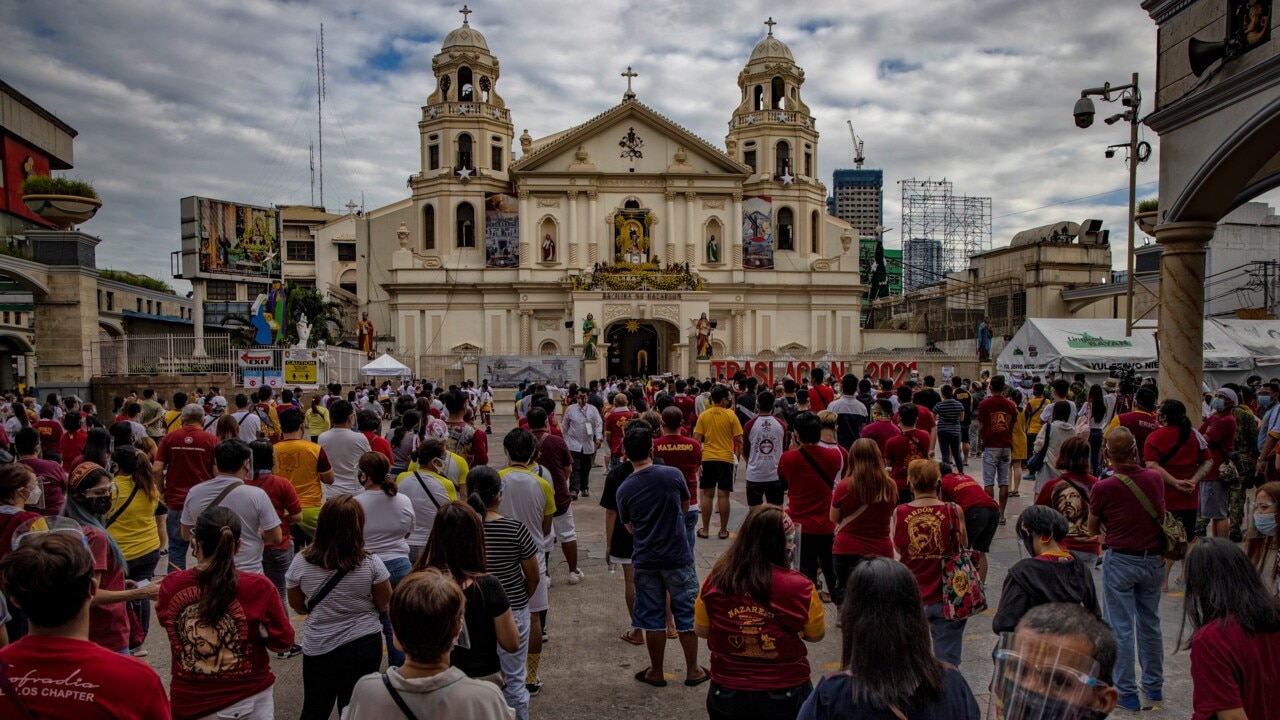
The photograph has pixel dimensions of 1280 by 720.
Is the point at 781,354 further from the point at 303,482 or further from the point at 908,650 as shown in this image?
the point at 908,650

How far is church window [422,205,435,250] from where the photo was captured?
44.6 meters

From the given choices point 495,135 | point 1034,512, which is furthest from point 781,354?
point 1034,512

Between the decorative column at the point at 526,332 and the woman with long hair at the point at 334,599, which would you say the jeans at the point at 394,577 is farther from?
the decorative column at the point at 526,332

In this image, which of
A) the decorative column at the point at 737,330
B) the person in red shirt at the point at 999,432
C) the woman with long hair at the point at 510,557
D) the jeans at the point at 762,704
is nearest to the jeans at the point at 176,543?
the woman with long hair at the point at 510,557

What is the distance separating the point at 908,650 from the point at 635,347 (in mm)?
42977

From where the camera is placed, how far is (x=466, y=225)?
146 feet

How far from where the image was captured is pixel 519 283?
42938mm

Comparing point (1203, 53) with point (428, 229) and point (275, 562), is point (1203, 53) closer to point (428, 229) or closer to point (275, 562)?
point (275, 562)

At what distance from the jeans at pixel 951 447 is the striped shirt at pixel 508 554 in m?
7.71

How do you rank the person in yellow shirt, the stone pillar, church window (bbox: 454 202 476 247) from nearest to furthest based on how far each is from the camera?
the person in yellow shirt, the stone pillar, church window (bbox: 454 202 476 247)

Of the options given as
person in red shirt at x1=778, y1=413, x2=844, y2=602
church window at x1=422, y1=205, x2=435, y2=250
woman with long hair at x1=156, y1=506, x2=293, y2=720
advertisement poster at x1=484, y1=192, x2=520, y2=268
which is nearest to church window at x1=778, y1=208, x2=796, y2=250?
advertisement poster at x1=484, y1=192, x2=520, y2=268

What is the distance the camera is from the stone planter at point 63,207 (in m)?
19.3

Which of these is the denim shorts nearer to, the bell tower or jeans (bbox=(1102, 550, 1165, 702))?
jeans (bbox=(1102, 550, 1165, 702))

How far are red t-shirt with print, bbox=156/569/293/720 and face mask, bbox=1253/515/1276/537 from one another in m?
4.64
